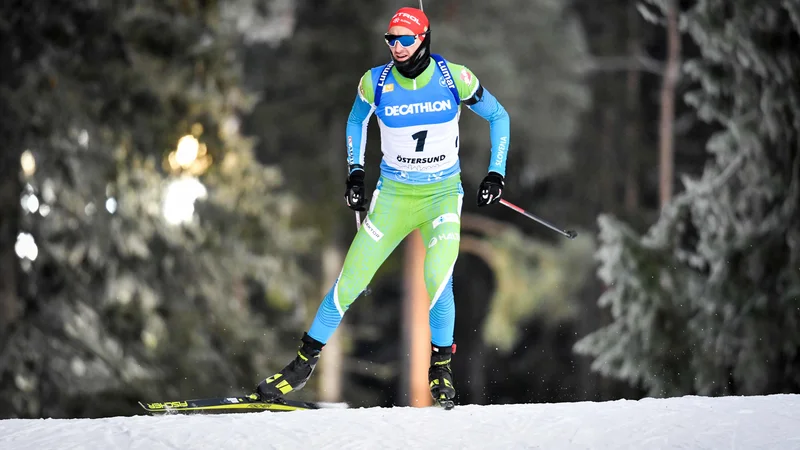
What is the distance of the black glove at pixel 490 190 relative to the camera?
8.05 meters

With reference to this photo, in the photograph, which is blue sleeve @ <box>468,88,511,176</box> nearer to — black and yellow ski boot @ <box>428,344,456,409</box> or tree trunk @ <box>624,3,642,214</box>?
black and yellow ski boot @ <box>428,344,456,409</box>

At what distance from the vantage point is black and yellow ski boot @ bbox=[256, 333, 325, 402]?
8.25 meters

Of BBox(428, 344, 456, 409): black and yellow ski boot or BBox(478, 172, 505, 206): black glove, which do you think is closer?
BBox(478, 172, 505, 206): black glove

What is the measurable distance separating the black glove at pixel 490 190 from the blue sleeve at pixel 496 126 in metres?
0.07

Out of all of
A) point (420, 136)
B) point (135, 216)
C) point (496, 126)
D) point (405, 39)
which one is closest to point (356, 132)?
point (420, 136)

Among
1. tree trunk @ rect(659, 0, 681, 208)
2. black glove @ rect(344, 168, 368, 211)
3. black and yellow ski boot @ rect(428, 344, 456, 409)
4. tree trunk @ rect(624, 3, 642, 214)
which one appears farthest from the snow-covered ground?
tree trunk @ rect(624, 3, 642, 214)

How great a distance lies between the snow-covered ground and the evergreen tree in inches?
232

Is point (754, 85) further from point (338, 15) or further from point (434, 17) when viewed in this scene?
point (338, 15)

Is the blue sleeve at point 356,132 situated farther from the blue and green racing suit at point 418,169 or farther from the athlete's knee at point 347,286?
the athlete's knee at point 347,286

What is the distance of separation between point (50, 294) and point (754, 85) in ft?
23.9

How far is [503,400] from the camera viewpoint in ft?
102

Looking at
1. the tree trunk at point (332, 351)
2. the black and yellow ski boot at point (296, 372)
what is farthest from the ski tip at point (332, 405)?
the tree trunk at point (332, 351)

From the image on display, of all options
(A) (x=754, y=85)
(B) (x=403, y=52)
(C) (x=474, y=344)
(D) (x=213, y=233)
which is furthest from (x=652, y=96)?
(B) (x=403, y=52)

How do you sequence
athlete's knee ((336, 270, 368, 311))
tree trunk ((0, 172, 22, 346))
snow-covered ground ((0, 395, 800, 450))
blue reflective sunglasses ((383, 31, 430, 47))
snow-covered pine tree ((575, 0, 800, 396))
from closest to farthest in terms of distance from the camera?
snow-covered ground ((0, 395, 800, 450)) → blue reflective sunglasses ((383, 31, 430, 47)) → athlete's knee ((336, 270, 368, 311)) → snow-covered pine tree ((575, 0, 800, 396)) → tree trunk ((0, 172, 22, 346))
